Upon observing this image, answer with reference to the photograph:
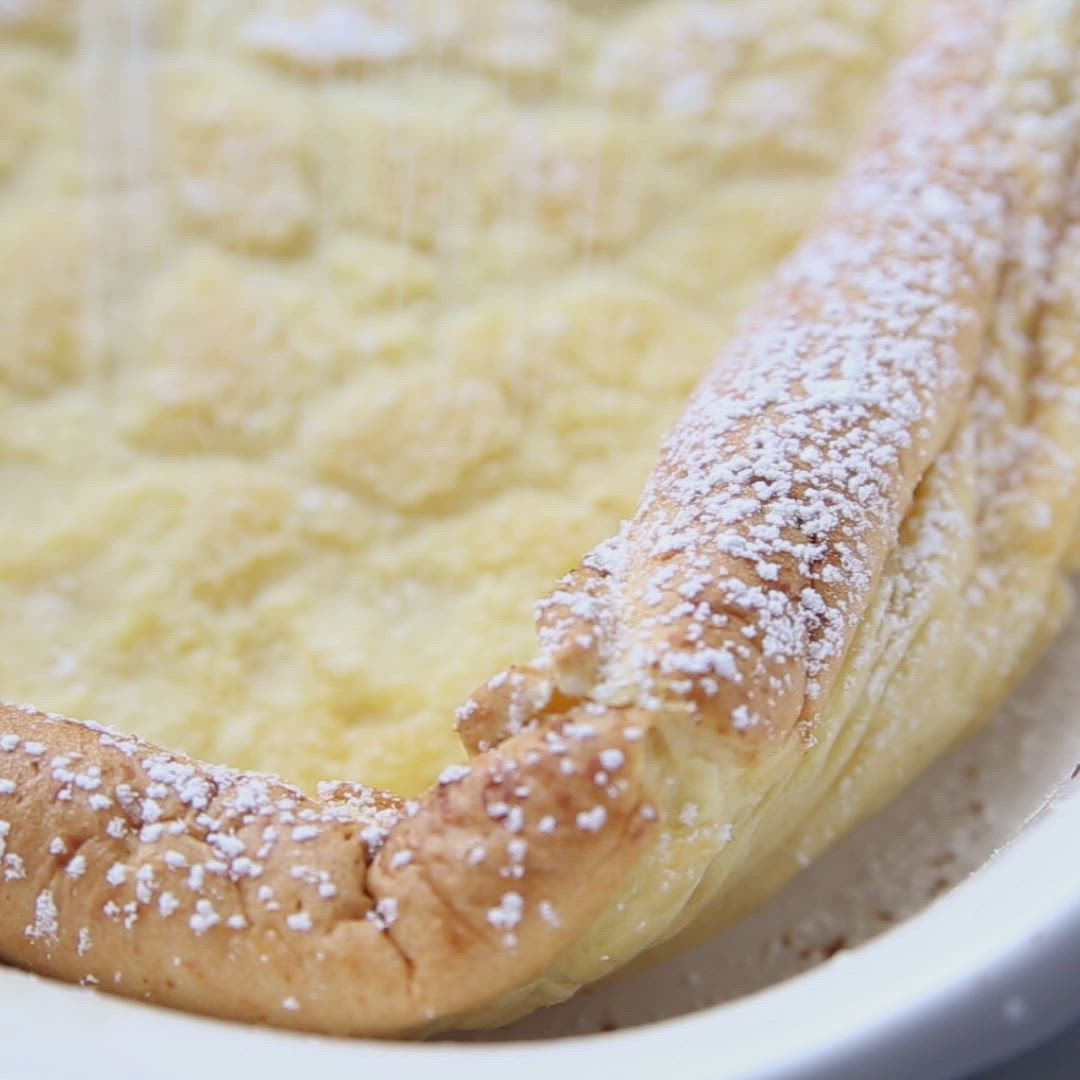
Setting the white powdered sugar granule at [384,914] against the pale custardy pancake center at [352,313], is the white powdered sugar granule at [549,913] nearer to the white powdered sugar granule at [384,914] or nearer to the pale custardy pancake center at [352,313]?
the white powdered sugar granule at [384,914]

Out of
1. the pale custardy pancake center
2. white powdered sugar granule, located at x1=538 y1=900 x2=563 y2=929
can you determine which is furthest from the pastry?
the pale custardy pancake center

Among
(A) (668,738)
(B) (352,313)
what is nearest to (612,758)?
(A) (668,738)

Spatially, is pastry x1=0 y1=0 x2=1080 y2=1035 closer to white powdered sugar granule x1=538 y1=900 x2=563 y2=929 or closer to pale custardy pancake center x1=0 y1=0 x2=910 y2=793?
white powdered sugar granule x1=538 y1=900 x2=563 y2=929

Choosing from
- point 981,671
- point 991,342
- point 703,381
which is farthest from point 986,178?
point 981,671

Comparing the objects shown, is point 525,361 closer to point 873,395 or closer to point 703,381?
point 703,381

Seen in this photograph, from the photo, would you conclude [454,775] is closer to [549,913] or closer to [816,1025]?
[549,913]
